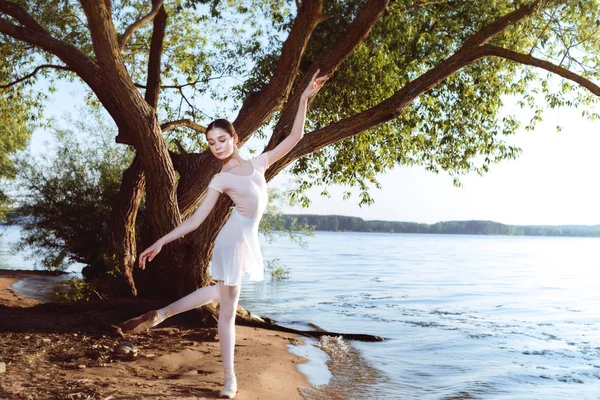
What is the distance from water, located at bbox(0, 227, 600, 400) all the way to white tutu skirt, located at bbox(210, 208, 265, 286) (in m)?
2.07

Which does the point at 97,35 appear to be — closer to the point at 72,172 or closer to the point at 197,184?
the point at 197,184

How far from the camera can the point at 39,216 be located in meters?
18.9

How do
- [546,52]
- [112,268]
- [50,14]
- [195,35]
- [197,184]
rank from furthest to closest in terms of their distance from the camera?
[195,35], [50,14], [546,52], [112,268], [197,184]

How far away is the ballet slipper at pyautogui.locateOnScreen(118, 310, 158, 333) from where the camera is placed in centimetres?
689

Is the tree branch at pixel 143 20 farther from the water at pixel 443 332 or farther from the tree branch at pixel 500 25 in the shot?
the water at pixel 443 332

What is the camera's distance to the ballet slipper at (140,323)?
271 inches

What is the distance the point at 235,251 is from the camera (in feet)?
16.6

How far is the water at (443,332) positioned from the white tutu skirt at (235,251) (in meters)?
2.07

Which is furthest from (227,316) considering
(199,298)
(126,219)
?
(126,219)

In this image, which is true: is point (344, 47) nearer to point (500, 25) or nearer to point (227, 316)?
point (500, 25)

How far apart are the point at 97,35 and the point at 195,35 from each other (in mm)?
6327

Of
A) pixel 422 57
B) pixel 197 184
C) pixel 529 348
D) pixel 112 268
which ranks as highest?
pixel 422 57

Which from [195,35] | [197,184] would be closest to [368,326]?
[197,184]

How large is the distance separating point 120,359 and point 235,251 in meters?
2.45
